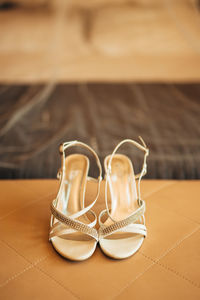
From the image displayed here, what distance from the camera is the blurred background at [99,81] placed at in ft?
4.82

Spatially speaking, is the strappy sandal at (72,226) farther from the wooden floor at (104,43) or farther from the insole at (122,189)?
the wooden floor at (104,43)

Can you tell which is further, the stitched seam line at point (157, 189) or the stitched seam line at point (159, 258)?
the stitched seam line at point (157, 189)

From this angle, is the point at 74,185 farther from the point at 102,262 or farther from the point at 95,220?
the point at 102,262

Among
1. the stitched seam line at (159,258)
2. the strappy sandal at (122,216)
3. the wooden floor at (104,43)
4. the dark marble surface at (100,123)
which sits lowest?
the stitched seam line at (159,258)

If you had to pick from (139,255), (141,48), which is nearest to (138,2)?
→ (141,48)

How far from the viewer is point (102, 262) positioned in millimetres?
896

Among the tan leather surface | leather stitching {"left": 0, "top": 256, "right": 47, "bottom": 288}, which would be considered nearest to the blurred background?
the tan leather surface

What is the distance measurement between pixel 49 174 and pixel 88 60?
1.29 metres

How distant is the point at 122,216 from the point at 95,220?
14cm

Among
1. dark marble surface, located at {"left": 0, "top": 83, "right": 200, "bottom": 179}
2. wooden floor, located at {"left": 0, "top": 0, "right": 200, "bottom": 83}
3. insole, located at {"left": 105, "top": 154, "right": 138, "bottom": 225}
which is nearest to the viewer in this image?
insole, located at {"left": 105, "top": 154, "right": 138, "bottom": 225}

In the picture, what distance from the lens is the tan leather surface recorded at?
0.80m

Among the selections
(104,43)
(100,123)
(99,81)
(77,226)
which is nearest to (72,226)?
(77,226)

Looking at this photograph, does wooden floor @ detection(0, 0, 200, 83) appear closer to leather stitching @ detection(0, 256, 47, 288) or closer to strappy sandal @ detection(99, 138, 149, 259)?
strappy sandal @ detection(99, 138, 149, 259)

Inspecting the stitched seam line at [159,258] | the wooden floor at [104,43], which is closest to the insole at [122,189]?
the stitched seam line at [159,258]
